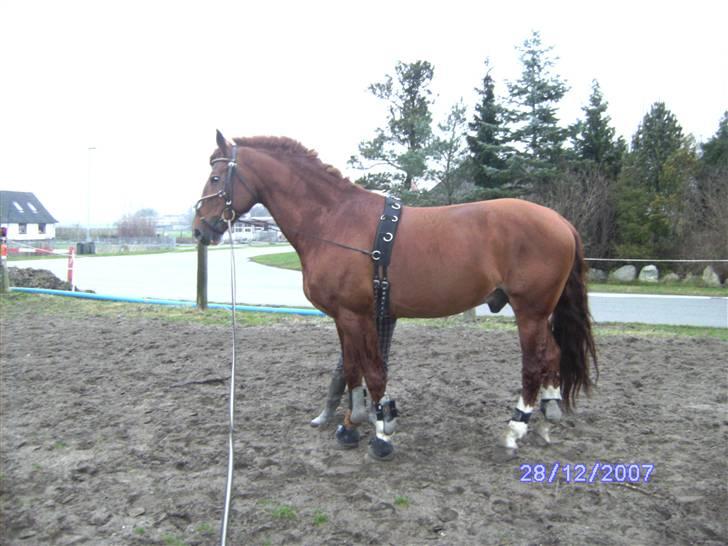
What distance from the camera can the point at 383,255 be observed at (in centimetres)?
342

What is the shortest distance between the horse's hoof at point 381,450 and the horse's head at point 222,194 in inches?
71.3

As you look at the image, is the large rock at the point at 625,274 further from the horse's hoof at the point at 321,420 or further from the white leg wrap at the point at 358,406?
the white leg wrap at the point at 358,406

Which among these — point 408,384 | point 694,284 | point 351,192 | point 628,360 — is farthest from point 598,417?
point 694,284

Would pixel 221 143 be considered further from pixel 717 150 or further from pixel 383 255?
pixel 717 150

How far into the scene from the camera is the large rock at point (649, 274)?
53.8 ft

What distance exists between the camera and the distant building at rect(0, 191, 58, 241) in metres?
42.4

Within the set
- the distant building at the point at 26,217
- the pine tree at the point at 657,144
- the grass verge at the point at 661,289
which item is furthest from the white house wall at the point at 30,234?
the pine tree at the point at 657,144

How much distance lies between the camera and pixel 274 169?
12.1ft

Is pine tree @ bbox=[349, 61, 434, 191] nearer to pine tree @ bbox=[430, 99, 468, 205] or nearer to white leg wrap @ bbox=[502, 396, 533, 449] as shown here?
pine tree @ bbox=[430, 99, 468, 205]

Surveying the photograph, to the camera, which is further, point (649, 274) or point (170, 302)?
point (649, 274)

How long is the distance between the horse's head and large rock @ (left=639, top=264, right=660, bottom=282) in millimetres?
15926

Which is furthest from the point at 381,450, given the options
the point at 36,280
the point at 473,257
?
the point at 36,280

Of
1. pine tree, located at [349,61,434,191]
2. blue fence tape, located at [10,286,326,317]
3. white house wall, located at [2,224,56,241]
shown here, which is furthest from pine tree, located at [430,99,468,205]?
white house wall, located at [2,224,56,241]

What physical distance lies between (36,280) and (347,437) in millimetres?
11312
